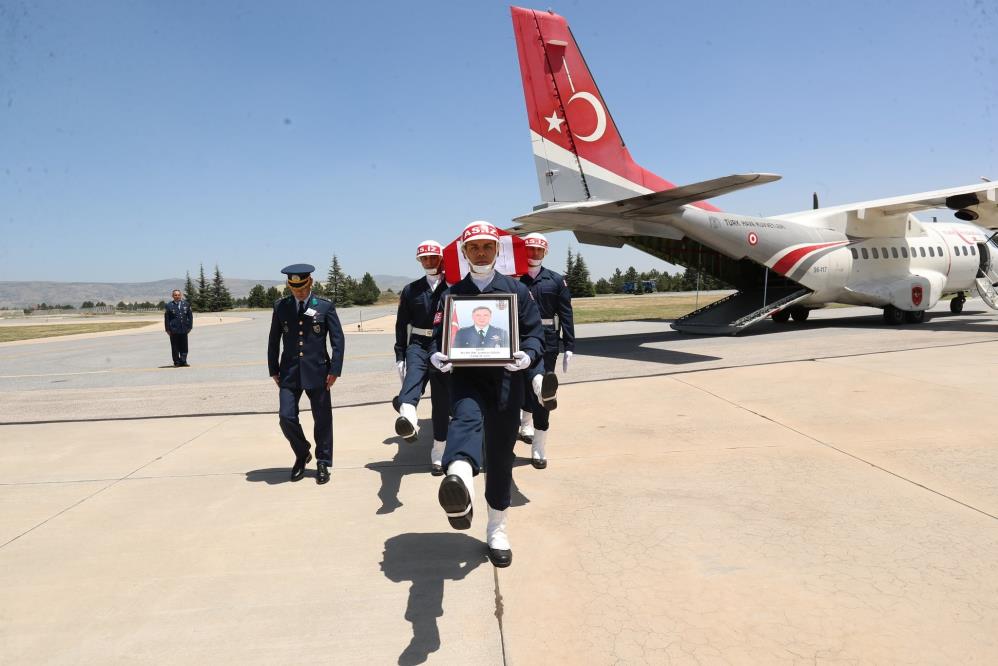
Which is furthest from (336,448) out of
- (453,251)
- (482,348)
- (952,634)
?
(952,634)

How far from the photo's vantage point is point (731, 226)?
48.9 feet

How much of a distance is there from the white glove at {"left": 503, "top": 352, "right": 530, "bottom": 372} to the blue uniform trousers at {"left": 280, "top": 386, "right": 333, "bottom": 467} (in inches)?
101

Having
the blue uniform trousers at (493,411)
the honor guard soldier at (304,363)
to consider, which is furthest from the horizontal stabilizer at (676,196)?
the blue uniform trousers at (493,411)

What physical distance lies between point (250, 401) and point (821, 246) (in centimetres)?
1581

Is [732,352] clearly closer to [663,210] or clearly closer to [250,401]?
[663,210]

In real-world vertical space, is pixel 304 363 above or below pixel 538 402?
above

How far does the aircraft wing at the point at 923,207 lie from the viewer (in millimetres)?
14867

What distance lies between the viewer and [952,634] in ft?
8.52

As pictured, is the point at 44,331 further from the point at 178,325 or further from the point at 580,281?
the point at 580,281

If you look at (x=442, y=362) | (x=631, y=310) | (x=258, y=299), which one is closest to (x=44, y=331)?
(x=631, y=310)

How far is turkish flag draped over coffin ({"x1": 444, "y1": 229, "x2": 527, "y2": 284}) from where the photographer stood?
4000 mm

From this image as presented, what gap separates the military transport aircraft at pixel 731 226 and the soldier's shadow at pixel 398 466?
7686 mm

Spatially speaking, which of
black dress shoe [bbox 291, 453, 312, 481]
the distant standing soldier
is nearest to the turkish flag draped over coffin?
black dress shoe [bbox 291, 453, 312, 481]

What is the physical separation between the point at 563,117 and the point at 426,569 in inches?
510
